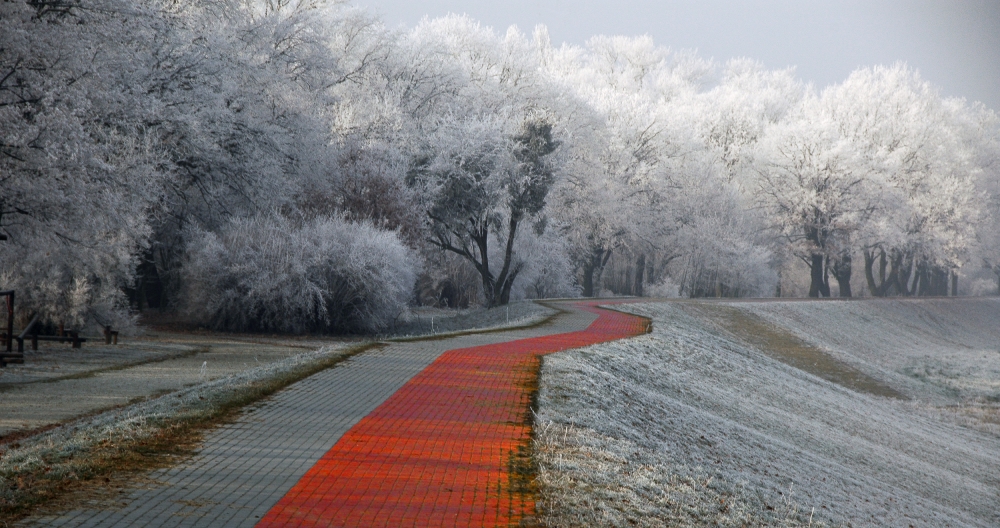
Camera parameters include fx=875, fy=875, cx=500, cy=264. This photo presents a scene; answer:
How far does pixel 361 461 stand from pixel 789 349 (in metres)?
27.1

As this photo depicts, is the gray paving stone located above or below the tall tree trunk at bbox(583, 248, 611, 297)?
below

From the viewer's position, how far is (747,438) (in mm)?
14680

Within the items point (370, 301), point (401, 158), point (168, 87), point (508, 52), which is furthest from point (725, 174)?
point (168, 87)

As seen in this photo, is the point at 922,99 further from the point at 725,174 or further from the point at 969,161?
the point at 725,174

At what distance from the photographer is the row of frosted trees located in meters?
21.1

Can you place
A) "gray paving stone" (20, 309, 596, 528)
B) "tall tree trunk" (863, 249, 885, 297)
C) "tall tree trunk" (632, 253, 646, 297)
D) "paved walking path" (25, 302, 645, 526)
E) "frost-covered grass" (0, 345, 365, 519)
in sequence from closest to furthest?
1. "gray paving stone" (20, 309, 596, 528)
2. "paved walking path" (25, 302, 645, 526)
3. "frost-covered grass" (0, 345, 365, 519)
4. "tall tree trunk" (632, 253, 646, 297)
5. "tall tree trunk" (863, 249, 885, 297)

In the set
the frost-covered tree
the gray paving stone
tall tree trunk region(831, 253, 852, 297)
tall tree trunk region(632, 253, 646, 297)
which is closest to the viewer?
the gray paving stone

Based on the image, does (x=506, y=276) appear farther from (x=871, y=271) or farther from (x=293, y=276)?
(x=871, y=271)

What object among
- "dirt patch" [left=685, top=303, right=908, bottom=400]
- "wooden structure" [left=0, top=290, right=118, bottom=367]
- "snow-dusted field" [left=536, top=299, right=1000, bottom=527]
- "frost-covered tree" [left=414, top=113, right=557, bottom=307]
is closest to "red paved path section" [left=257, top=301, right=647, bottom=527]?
"snow-dusted field" [left=536, top=299, right=1000, bottom=527]

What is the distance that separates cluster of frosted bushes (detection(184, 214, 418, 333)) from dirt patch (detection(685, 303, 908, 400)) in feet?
44.4

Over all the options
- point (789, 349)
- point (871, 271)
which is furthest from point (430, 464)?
point (871, 271)

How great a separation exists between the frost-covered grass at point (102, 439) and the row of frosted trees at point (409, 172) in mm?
7521

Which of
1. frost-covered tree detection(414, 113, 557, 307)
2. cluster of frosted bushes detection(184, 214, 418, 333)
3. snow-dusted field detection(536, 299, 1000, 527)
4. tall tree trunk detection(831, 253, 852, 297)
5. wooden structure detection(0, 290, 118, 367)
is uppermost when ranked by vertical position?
frost-covered tree detection(414, 113, 557, 307)

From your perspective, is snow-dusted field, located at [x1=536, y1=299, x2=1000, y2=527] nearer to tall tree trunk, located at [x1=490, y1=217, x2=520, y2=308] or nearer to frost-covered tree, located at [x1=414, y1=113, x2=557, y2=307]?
tall tree trunk, located at [x1=490, y1=217, x2=520, y2=308]
